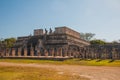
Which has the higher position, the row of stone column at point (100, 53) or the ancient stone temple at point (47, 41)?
the ancient stone temple at point (47, 41)

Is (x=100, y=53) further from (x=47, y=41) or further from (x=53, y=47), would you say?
(x=47, y=41)

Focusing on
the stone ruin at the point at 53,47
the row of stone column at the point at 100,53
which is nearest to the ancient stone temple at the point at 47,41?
the stone ruin at the point at 53,47

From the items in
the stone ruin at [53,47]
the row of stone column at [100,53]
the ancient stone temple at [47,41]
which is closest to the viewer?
the row of stone column at [100,53]

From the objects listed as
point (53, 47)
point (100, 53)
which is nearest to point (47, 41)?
point (53, 47)

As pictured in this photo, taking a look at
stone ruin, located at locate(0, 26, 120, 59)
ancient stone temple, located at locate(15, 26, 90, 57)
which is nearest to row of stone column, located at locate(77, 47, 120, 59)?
stone ruin, located at locate(0, 26, 120, 59)

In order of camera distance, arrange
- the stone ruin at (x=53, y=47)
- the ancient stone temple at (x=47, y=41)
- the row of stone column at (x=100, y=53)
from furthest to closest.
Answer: the ancient stone temple at (x=47, y=41) < the stone ruin at (x=53, y=47) < the row of stone column at (x=100, y=53)

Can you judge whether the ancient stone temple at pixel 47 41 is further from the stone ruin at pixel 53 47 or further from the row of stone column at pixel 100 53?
the row of stone column at pixel 100 53

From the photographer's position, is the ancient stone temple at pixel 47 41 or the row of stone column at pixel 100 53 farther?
the ancient stone temple at pixel 47 41

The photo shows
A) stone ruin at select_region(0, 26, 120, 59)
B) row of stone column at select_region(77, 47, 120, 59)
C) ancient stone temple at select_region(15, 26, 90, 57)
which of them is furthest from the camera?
ancient stone temple at select_region(15, 26, 90, 57)

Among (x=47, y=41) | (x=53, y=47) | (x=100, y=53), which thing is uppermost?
(x=47, y=41)

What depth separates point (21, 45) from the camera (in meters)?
69.2

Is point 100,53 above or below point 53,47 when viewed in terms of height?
below

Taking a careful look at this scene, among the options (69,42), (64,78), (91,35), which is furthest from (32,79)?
(91,35)

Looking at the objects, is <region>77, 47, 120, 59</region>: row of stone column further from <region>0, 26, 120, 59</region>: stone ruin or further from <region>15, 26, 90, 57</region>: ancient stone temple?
<region>15, 26, 90, 57</region>: ancient stone temple
